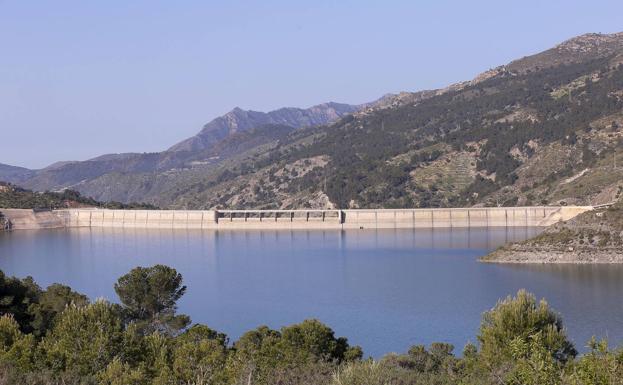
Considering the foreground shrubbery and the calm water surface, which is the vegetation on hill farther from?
the foreground shrubbery

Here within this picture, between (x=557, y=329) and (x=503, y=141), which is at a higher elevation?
(x=503, y=141)

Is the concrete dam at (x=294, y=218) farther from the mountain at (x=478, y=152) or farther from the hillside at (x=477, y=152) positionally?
the mountain at (x=478, y=152)

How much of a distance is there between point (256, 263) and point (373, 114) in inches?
4690

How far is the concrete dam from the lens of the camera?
288 feet

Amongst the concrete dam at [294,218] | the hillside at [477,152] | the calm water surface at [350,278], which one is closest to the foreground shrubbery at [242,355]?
the calm water surface at [350,278]

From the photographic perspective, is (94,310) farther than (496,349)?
Yes

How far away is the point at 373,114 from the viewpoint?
592 ft

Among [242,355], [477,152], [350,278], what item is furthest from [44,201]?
[242,355]

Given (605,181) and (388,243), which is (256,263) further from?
(605,181)

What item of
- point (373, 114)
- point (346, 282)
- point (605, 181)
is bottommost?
point (346, 282)

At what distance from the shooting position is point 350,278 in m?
54.5

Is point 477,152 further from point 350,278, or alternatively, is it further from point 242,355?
point 242,355

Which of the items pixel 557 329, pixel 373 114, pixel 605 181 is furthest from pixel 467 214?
pixel 373 114

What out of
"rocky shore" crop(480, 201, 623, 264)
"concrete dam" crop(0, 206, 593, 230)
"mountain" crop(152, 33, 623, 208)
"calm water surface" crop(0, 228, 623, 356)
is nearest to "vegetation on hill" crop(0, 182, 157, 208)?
"concrete dam" crop(0, 206, 593, 230)
